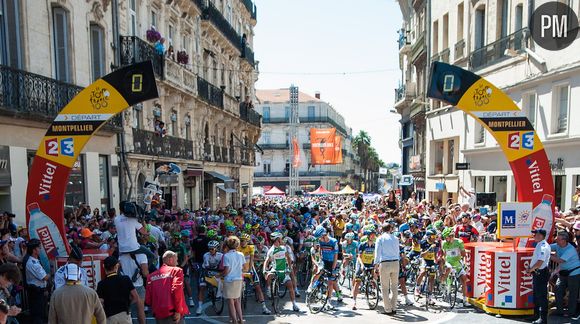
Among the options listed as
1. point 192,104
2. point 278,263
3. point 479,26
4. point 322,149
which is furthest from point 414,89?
point 278,263

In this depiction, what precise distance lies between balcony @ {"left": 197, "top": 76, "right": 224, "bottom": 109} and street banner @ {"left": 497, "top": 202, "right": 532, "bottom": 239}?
18.4 metres

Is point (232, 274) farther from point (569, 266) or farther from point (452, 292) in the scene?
point (569, 266)

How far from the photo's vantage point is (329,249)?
9.71 m

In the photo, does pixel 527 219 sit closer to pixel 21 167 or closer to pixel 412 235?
pixel 412 235

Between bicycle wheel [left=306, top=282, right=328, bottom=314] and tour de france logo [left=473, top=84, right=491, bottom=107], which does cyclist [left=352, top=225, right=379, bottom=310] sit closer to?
bicycle wheel [left=306, top=282, right=328, bottom=314]

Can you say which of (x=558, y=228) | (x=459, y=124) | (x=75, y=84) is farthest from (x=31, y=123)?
(x=459, y=124)

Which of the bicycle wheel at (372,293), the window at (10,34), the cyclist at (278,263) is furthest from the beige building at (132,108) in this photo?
the bicycle wheel at (372,293)

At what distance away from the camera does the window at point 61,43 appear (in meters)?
14.0

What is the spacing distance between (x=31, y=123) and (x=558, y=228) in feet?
44.1

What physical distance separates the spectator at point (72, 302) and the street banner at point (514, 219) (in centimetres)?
750

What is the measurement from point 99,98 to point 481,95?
8.18 metres

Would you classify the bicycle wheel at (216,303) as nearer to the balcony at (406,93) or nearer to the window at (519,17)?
the window at (519,17)

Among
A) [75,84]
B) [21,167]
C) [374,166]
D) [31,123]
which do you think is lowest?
[374,166]

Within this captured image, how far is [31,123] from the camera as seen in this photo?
12227 millimetres
